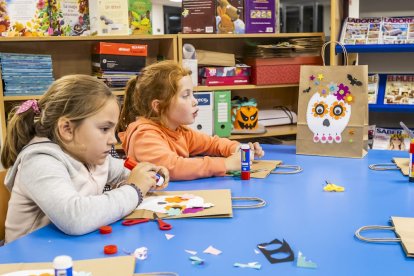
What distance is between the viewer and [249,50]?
3.14 meters

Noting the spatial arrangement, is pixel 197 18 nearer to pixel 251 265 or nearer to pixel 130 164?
pixel 130 164

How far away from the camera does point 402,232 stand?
107 centimetres

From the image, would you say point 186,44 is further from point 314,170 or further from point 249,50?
point 314,170

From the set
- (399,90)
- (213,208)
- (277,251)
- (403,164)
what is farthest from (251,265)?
(399,90)

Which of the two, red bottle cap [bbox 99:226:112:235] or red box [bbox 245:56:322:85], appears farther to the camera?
red box [bbox 245:56:322:85]

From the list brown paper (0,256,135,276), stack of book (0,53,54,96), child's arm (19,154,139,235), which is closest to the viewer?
brown paper (0,256,135,276)

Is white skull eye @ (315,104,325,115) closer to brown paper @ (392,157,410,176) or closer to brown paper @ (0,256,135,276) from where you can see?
brown paper @ (392,157,410,176)

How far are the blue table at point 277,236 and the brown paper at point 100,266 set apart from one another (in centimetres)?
3

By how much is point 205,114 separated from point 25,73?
3.37ft

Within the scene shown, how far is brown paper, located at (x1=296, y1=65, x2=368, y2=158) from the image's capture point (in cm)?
190

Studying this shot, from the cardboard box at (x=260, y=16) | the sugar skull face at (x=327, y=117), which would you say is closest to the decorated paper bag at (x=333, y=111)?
the sugar skull face at (x=327, y=117)

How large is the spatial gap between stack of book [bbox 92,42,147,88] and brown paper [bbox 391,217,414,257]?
1930 millimetres

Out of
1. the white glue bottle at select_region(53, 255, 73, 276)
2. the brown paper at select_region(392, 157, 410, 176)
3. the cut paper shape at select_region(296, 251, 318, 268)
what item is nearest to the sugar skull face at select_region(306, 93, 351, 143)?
the brown paper at select_region(392, 157, 410, 176)

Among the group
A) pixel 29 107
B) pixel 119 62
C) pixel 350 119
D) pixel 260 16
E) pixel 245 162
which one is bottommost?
pixel 245 162
